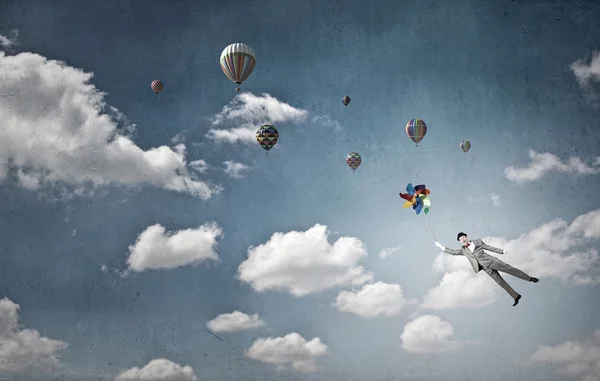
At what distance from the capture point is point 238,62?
4044cm

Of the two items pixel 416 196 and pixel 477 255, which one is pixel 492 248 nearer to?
pixel 477 255

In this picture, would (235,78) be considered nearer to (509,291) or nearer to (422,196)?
(422,196)

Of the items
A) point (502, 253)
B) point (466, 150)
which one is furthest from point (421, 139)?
point (502, 253)

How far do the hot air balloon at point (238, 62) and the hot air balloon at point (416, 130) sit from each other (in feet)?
49.0

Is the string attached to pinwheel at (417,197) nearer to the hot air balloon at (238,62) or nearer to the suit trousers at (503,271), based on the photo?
the suit trousers at (503,271)

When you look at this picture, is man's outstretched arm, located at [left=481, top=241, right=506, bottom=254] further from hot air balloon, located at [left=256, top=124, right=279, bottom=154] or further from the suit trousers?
hot air balloon, located at [left=256, top=124, right=279, bottom=154]

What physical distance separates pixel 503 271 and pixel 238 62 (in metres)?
27.9

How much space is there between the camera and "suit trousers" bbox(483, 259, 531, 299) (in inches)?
758

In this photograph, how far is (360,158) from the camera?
53219mm

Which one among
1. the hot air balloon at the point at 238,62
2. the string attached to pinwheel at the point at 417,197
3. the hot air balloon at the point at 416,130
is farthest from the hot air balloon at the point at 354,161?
the string attached to pinwheel at the point at 417,197

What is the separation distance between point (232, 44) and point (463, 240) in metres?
27.6

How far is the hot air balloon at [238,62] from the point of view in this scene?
40375 millimetres

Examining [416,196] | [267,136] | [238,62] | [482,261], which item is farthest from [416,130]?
[482,261]

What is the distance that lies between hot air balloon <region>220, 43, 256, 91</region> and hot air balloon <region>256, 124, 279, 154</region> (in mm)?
6517
